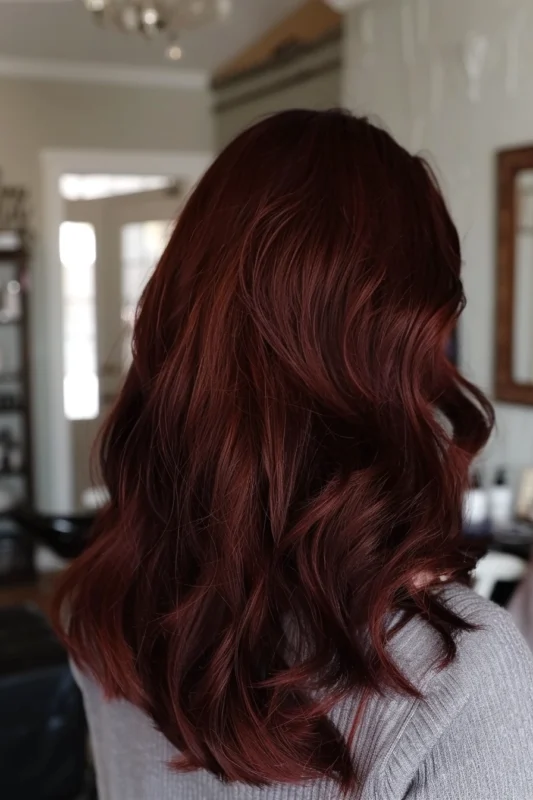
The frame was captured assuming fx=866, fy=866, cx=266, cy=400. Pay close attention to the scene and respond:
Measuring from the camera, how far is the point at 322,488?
64 cm

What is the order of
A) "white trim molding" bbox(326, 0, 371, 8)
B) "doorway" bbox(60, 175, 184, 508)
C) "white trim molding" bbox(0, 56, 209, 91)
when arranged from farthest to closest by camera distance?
1. "doorway" bbox(60, 175, 184, 508)
2. "white trim molding" bbox(0, 56, 209, 91)
3. "white trim molding" bbox(326, 0, 371, 8)

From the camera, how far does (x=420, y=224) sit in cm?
67

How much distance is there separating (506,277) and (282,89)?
169cm

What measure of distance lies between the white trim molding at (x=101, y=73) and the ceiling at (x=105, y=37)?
0.03 metres

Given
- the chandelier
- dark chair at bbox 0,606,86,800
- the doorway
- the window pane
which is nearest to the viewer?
dark chair at bbox 0,606,86,800

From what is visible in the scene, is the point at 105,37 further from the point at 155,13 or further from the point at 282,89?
the point at 155,13

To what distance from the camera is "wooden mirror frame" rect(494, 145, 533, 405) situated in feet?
7.38

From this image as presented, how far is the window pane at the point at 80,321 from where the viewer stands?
4551 millimetres

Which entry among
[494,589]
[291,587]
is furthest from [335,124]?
[494,589]

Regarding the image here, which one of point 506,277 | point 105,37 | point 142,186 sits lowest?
point 506,277

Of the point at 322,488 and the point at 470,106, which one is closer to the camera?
the point at 322,488

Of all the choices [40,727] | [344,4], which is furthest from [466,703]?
[344,4]

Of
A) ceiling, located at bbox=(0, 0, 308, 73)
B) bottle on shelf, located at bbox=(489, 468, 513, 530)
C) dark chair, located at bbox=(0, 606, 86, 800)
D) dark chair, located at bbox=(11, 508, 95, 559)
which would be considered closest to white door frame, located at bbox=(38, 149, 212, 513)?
ceiling, located at bbox=(0, 0, 308, 73)

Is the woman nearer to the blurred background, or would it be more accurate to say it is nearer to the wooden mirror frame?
the blurred background
